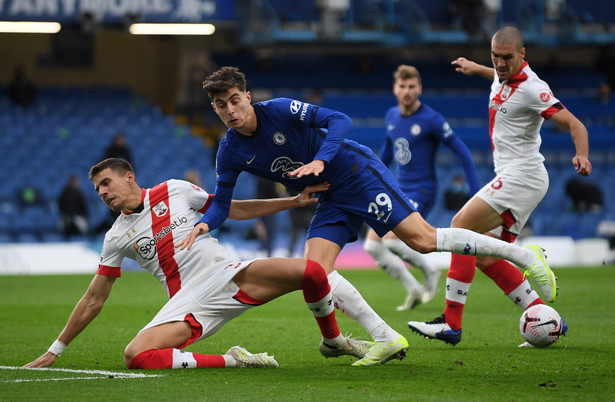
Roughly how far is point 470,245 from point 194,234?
6.09ft

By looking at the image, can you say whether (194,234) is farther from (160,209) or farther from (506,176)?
(506,176)

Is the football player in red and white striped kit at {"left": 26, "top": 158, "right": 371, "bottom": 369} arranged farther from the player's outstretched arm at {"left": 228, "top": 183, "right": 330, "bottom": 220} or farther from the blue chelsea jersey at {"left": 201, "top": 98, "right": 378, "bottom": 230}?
the blue chelsea jersey at {"left": 201, "top": 98, "right": 378, "bottom": 230}

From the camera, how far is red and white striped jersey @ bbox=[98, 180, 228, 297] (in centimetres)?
638

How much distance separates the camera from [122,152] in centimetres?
2030

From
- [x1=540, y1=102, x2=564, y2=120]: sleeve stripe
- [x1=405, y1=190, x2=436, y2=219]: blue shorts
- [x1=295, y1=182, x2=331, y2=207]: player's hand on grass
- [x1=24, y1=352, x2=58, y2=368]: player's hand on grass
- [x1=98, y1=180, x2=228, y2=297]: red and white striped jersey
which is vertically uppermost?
[x1=540, y1=102, x2=564, y2=120]: sleeve stripe

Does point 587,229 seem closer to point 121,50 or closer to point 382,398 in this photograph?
point 121,50

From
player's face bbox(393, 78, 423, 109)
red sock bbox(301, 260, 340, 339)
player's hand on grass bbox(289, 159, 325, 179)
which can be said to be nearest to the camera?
player's hand on grass bbox(289, 159, 325, 179)

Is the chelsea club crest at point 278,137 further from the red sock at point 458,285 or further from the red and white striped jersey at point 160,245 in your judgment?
the red sock at point 458,285

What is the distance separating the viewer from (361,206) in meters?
6.39

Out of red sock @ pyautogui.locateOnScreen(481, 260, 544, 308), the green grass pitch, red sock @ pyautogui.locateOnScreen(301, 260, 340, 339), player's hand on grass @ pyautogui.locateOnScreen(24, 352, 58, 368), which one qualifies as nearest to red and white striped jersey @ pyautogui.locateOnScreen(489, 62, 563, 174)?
red sock @ pyautogui.locateOnScreen(481, 260, 544, 308)

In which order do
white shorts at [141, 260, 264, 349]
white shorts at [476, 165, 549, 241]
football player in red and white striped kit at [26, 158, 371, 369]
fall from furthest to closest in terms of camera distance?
white shorts at [476, 165, 549, 241] → white shorts at [141, 260, 264, 349] → football player in red and white striped kit at [26, 158, 371, 369]

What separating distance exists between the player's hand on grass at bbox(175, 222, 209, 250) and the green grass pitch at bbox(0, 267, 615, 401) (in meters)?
0.83

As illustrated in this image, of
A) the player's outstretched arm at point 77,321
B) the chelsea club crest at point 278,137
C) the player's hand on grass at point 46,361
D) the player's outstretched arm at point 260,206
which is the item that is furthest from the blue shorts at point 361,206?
the player's hand on grass at point 46,361

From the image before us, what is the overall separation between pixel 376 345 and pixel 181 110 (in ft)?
71.7
